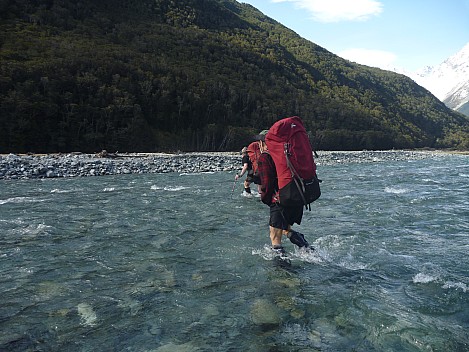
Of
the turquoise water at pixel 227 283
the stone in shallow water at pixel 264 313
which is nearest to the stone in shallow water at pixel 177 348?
the turquoise water at pixel 227 283

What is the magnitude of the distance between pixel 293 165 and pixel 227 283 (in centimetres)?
209

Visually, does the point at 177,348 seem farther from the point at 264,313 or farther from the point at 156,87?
the point at 156,87

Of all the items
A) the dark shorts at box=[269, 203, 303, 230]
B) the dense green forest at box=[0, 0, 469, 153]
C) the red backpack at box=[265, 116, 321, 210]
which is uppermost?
the dense green forest at box=[0, 0, 469, 153]

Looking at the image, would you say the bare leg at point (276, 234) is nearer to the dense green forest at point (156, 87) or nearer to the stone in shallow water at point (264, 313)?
the stone in shallow water at point (264, 313)

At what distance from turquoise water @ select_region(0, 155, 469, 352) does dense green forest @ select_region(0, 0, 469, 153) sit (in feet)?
124

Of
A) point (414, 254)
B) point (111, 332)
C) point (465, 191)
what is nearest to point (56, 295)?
point (111, 332)

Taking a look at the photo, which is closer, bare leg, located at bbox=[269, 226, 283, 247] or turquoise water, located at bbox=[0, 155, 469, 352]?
turquoise water, located at bbox=[0, 155, 469, 352]

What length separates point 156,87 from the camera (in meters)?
62.7

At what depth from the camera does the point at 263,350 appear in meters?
3.68

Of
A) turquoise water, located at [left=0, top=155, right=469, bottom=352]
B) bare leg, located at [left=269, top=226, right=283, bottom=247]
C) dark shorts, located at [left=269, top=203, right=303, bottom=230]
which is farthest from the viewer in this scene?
bare leg, located at [left=269, top=226, right=283, bottom=247]

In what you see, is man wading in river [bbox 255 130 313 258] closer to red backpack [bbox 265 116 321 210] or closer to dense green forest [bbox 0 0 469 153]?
red backpack [bbox 265 116 321 210]

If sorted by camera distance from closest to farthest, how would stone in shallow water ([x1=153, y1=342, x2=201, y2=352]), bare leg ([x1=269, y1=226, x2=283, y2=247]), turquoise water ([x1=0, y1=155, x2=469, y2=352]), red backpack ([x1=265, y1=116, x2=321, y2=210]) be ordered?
stone in shallow water ([x1=153, y1=342, x2=201, y2=352])
turquoise water ([x1=0, y1=155, x2=469, y2=352])
red backpack ([x1=265, y1=116, x2=321, y2=210])
bare leg ([x1=269, y1=226, x2=283, y2=247])

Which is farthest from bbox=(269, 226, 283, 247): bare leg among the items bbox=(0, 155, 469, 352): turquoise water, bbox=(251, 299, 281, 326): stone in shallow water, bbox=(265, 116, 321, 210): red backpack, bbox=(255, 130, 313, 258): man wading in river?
bbox=(251, 299, 281, 326): stone in shallow water

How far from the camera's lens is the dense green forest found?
44688 mm
